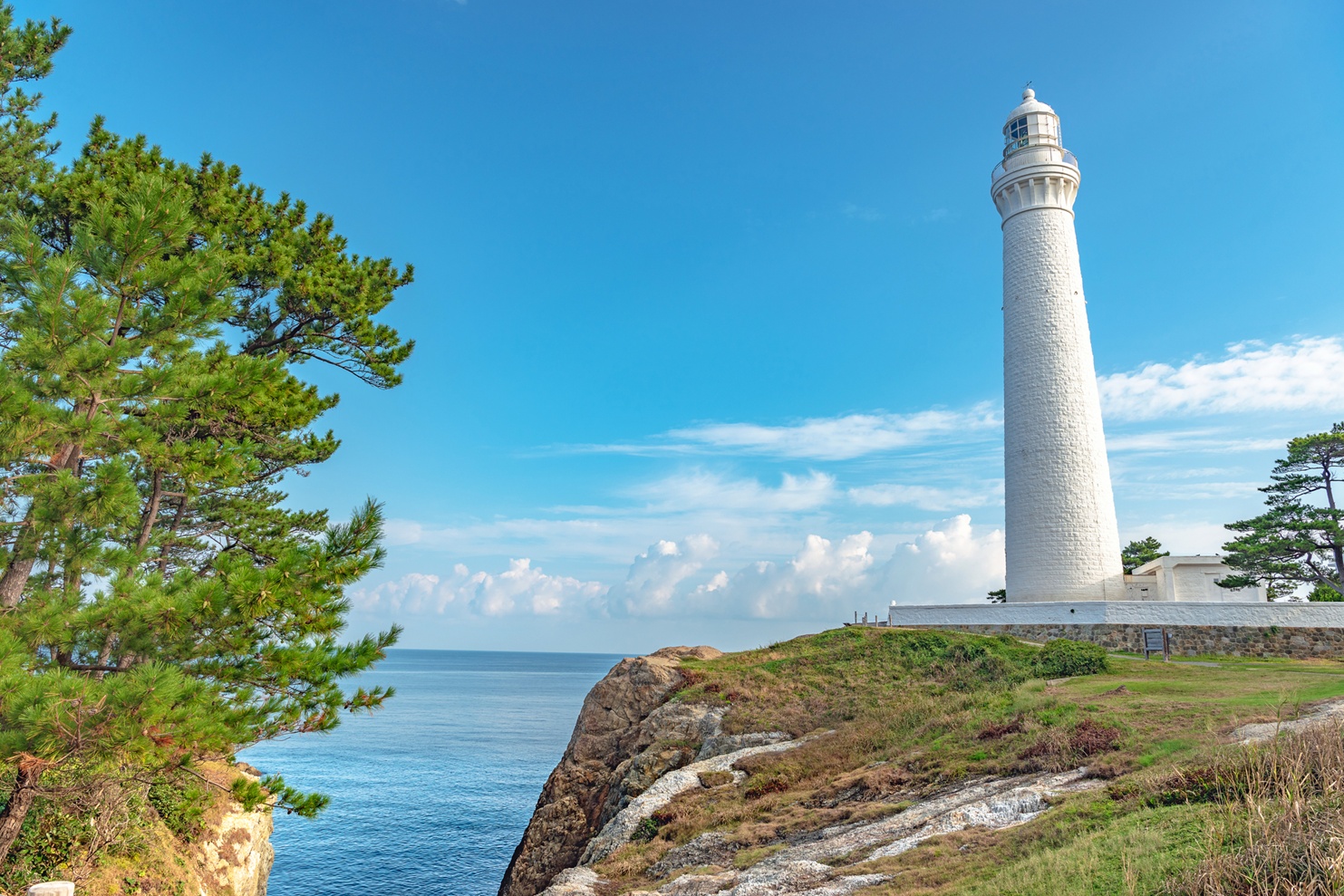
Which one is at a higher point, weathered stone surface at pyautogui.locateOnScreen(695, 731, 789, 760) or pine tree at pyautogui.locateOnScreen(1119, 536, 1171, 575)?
pine tree at pyautogui.locateOnScreen(1119, 536, 1171, 575)

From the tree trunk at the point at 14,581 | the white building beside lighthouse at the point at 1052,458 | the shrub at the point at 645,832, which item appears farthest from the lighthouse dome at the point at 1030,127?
the tree trunk at the point at 14,581

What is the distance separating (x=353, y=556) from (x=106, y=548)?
3.13 metres

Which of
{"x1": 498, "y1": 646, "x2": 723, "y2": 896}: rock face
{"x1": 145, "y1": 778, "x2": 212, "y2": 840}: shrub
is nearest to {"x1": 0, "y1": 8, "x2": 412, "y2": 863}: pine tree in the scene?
{"x1": 145, "y1": 778, "x2": 212, "y2": 840}: shrub

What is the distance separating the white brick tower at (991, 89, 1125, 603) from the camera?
31.4 meters

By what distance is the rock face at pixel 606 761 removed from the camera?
19.7 m

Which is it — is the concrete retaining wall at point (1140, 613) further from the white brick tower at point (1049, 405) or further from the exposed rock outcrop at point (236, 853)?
the exposed rock outcrop at point (236, 853)

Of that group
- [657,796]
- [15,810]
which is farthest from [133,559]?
[657,796]

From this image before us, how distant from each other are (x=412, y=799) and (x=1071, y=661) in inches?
1314

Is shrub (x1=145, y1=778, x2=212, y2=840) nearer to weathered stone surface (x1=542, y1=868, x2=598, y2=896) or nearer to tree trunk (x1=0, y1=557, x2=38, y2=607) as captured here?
tree trunk (x1=0, y1=557, x2=38, y2=607)

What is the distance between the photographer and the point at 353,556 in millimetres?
10859

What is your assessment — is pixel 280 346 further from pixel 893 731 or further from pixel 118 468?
pixel 893 731

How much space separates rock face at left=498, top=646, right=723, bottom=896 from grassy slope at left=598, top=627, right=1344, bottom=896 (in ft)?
4.11

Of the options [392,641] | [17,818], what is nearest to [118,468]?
[392,641]

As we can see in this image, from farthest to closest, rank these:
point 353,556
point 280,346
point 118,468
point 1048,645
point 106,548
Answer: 1. point 1048,645
2. point 280,346
3. point 353,556
4. point 106,548
5. point 118,468
